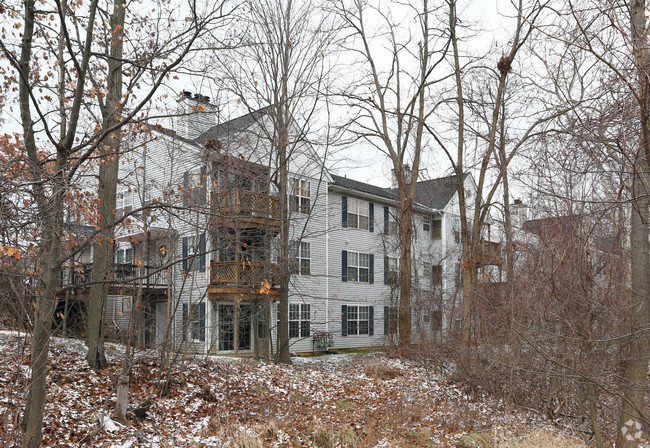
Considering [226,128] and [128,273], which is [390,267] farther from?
[128,273]

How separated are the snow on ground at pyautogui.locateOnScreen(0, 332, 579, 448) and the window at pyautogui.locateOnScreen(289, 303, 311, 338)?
301 inches

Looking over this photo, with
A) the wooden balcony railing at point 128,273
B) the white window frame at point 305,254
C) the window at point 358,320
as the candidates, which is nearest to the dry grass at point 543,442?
the wooden balcony railing at point 128,273

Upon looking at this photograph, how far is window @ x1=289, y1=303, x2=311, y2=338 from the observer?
69.6 ft

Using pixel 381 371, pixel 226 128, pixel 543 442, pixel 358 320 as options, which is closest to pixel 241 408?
pixel 381 371

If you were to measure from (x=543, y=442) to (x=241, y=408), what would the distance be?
5.63 meters

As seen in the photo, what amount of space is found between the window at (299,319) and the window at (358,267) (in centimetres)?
334

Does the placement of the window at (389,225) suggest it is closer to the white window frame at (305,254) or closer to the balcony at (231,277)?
the white window frame at (305,254)

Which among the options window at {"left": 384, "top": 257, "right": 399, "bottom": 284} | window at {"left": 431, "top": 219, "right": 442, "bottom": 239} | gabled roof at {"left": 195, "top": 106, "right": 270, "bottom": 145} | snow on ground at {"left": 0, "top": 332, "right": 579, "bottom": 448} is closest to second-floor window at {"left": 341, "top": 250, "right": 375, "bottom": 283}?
window at {"left": 384, "top": 257, "right": 399, "bottom": 284}

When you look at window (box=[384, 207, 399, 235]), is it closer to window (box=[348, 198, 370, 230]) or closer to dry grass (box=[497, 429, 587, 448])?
window (box=[348, 198, 370, 230])

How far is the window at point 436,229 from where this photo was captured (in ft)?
97.6

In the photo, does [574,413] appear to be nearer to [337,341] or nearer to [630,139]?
[630,139]

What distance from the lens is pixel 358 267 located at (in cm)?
2477

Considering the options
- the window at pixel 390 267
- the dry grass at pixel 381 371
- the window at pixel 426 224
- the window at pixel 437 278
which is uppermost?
the window at pixel 426 224

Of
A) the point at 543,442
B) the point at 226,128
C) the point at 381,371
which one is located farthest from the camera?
the point at 226,128
